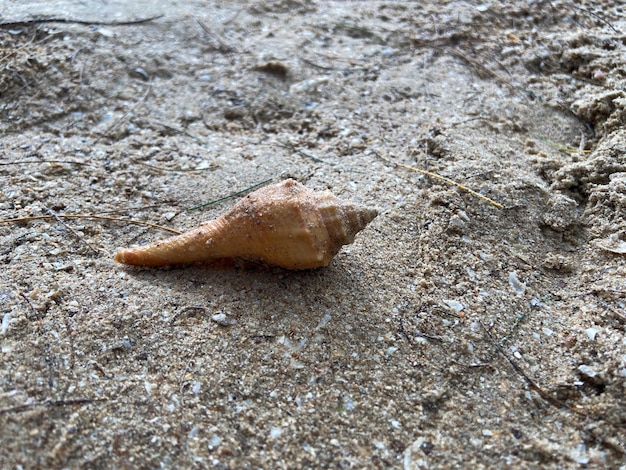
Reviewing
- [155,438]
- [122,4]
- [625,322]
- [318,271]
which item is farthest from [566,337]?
[122,4]

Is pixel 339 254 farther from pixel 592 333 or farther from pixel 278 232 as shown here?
pixel 592 333

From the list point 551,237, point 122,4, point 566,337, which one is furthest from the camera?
point 122,4

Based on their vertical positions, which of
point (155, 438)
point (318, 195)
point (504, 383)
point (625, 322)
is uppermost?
point (318, 195)

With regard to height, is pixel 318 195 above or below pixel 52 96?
above

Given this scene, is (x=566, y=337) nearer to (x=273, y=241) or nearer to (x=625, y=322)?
(x=625, y=322)

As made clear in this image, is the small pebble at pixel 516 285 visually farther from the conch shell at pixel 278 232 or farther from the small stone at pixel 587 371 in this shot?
the conch shell at pixel 278 232

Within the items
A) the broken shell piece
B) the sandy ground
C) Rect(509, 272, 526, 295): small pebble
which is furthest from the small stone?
the broken shell piece
